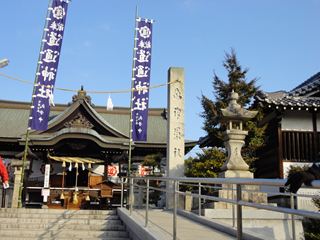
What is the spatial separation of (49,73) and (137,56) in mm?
3459

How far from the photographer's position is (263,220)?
342 inches

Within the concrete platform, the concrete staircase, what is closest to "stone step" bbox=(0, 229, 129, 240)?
the concrete staircase

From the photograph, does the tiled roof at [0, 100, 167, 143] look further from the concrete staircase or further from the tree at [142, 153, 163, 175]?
the concrete staircase

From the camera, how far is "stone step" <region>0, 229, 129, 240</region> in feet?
24.7

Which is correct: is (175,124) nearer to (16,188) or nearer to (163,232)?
(16,188)

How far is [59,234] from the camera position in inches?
299

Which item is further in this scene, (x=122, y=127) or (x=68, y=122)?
(x=122, y=127)

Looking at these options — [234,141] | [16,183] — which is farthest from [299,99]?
[16,183]

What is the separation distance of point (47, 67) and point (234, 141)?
7559 millimetres

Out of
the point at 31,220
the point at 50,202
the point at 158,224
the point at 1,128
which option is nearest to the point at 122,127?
the point at 1,128

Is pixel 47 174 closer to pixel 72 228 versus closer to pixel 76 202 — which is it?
pixel 76 202

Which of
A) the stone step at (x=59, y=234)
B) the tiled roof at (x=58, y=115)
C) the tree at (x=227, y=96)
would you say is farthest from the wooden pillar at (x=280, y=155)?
the tiled roof at (x=58, y=115)

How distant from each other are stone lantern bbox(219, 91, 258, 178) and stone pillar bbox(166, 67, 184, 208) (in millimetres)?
2184

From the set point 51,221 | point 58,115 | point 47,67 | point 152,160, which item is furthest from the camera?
point 58,115
